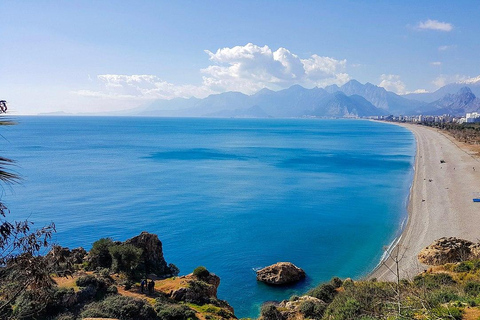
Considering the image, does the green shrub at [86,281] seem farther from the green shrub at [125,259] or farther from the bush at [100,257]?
the bush at [100,257]

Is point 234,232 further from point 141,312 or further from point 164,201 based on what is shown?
point 141,312

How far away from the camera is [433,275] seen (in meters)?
21.7

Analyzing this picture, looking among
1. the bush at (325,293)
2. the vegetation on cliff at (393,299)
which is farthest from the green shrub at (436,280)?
the bush at (325,293)

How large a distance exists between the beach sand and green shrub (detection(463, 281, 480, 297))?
2653mm

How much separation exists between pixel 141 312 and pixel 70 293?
3.74 meters

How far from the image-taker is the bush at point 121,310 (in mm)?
14250

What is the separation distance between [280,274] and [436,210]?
30078 mm

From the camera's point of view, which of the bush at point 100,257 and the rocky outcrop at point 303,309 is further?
the bush at point 100,257

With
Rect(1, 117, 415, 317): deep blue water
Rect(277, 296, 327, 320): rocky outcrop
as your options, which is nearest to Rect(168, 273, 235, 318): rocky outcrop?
Rect(277, 296, 327, 320): rocky outcrop

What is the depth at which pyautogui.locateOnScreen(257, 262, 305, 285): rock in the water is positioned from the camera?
27180mm

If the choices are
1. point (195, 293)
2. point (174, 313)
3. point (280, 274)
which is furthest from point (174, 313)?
point (280, 274)

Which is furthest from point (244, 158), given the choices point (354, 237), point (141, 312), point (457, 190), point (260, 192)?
point (141, 312)

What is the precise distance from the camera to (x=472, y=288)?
647 inches

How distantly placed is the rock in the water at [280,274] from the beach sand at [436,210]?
6785 mm
